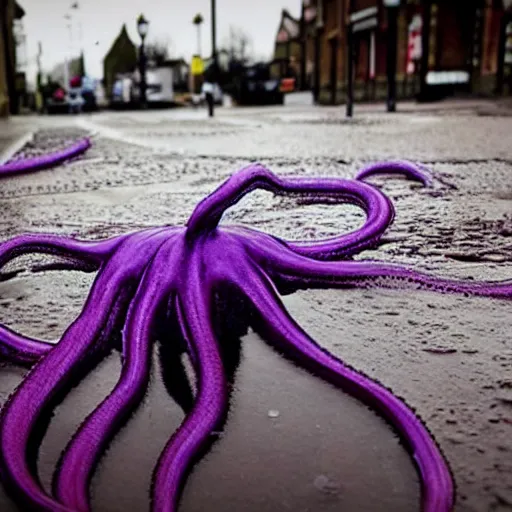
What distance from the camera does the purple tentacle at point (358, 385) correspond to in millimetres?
728

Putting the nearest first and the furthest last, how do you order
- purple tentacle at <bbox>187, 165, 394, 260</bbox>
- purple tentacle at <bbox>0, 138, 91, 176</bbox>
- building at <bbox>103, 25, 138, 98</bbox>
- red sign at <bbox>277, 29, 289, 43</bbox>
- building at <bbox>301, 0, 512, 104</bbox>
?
purple tentacle at <bbox>187, 165, 394, 260</bbox> < purple tentacle at <bbox>0, 138, 91, 176</bbox> < building at <bbox>301, 0, 512, 104</bbox> < building at <bbox>103, 25, 138, 98</bbox> < red sign at <bbox>277, 29, 289, 43</bbox>

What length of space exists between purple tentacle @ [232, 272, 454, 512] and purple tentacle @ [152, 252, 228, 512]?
0.10 meters

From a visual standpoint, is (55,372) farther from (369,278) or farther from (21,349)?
(369,278)

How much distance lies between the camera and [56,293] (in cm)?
144

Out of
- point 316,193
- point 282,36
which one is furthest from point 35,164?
point 282,36

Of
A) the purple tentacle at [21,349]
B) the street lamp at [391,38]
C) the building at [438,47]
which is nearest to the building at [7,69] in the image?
the street lamp at [391,38]

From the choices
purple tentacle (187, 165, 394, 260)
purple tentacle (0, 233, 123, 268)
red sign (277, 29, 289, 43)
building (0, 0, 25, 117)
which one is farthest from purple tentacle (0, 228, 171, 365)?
red sign (277, 29, 289, 43)

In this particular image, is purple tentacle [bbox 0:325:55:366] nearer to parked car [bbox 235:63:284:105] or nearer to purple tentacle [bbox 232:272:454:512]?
purple tentacle [bbox 232:272:454:512]

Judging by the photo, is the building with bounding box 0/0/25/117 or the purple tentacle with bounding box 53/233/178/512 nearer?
the purple tentacle with bounding box 53/233/178/512

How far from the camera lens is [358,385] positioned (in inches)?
37.2

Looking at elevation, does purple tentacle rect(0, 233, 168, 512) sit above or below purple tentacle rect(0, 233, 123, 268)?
below

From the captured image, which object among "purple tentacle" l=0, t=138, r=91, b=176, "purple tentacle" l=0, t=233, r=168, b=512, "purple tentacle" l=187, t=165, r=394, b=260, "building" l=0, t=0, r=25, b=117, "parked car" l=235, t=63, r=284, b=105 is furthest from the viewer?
"parked car" l=235, t=63, r=284, b=105

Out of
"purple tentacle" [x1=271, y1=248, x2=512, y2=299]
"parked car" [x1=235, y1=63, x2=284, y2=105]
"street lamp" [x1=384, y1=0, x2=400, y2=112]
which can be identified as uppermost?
"street lamp" [x1=384, y1=0, x2=400, y2=112]

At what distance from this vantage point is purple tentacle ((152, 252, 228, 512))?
734 millimetres
